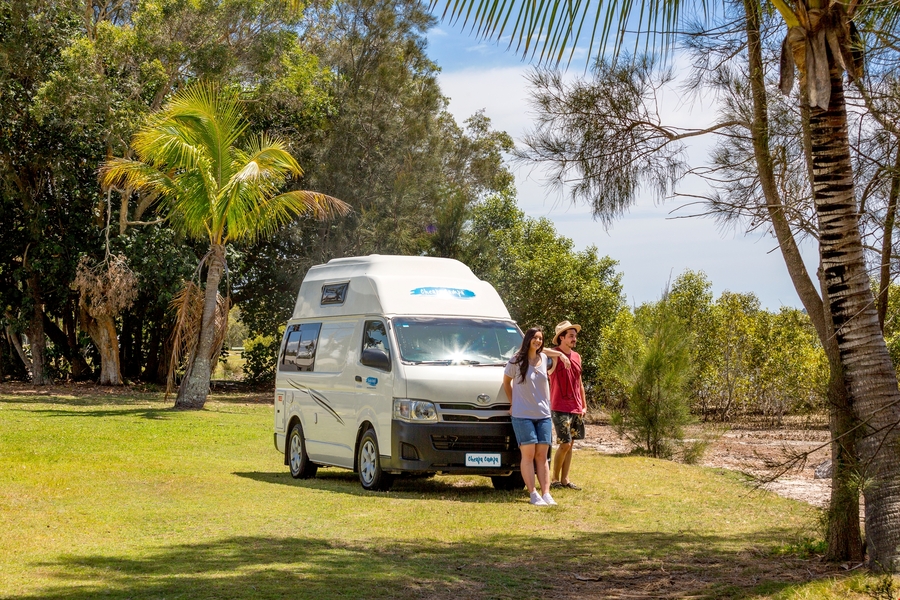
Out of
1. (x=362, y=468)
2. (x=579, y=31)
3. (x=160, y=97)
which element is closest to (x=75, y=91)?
(x=160, y=97)

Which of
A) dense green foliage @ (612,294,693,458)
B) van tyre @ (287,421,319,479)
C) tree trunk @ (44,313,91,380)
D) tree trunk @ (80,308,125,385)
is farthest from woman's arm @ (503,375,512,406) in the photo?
tree trunk @ (44,313,91,380)

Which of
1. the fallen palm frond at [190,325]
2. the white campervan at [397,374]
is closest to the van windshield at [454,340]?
the white campervan at [397,374]

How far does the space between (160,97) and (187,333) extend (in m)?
8.98

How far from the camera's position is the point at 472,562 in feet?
26.3

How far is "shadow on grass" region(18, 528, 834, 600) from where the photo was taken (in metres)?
6.76

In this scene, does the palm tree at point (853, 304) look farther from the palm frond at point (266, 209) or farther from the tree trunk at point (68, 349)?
the tree trunk at point (68, 349)

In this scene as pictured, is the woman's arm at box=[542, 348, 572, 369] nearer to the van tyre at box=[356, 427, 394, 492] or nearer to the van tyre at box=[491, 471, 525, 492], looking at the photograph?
the van tyre at box=[491, 471, 525, 492]

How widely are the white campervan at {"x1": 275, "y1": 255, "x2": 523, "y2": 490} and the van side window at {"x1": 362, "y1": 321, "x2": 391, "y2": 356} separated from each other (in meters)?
0.01

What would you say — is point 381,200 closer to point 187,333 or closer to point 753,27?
point 187,333

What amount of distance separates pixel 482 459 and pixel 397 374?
53.4 inches

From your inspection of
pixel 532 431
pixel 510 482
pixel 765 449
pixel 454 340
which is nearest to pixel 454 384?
pixel 454 340

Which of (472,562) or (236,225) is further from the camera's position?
(236,225)

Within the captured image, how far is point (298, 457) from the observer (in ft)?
46.0

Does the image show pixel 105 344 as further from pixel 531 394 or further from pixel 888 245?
pixel 888 245
